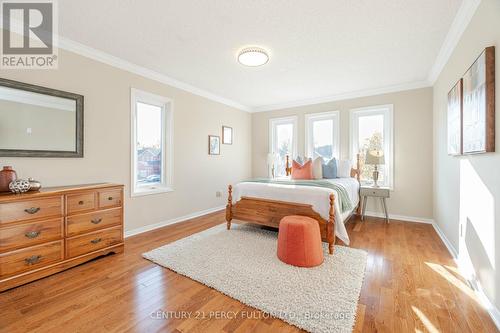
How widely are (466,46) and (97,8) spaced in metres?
3.55

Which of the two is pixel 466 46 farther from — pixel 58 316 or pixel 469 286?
pixel 58 316

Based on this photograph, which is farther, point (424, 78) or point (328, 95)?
point (328, 95)

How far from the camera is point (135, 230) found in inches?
130

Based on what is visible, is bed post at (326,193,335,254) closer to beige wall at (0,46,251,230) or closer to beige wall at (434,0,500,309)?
beige wall at (434,0,500,309)

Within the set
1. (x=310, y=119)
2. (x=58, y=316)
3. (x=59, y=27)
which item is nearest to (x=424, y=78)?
(x=310, y=119)

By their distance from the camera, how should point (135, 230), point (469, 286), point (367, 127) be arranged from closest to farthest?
1. point (469, 286)
2. point (135, 230)
3. point (367, 127)

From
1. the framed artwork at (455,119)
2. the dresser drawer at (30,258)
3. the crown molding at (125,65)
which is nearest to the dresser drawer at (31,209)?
the dresser drawer at (30,258)

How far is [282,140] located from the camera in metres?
5.56

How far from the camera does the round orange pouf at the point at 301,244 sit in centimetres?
224

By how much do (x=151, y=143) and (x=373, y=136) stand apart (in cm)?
414

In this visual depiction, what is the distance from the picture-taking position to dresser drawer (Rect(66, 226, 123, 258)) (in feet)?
7.37

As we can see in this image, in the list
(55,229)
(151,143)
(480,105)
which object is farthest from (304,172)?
(55,229)

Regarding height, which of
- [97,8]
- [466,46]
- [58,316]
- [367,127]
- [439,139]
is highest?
[97,8]

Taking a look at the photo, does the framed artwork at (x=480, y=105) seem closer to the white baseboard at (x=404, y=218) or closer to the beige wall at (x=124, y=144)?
the white baseboard at (x=404, y=218)
